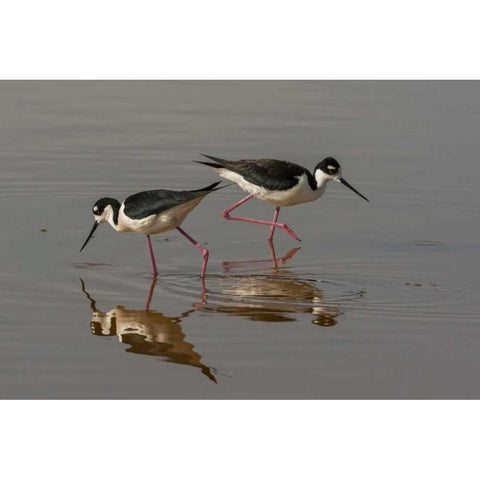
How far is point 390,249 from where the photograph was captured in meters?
11.6

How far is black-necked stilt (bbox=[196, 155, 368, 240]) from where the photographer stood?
40.8ft

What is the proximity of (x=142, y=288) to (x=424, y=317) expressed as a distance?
228 cm

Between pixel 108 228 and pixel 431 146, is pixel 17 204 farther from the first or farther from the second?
pixel 431 146

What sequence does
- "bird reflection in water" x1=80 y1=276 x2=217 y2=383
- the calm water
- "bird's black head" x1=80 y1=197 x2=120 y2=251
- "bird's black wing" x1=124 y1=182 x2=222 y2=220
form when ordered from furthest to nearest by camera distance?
"bird's black head" x1=80 y1=197 x2=120 y2=251 < "bird's black wing" x1=124 y1=182 x2=222 y2=220 < "bird reflection in water" x1=80 y1=276 x2=217 y2=383 < the calm water

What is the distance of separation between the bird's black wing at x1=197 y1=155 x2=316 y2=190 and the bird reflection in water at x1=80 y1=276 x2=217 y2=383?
2.88 metres

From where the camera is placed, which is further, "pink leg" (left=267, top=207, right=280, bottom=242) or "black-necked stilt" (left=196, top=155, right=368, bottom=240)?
"black-necked stilt" (left=196, top=155, right=368, bottom=240)

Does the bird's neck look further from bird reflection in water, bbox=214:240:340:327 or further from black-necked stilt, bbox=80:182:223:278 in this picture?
black-necked stilt, bbox=80:182:223:278

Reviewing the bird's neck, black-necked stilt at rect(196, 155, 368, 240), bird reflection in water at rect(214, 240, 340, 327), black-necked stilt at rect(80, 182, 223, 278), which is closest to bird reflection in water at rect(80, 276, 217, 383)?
bird reflection in water at rect(214, 240, 340, 327)

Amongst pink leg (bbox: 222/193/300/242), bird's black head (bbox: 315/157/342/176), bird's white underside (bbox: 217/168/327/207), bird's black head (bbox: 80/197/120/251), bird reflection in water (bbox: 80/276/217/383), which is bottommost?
bird reflection in water (bbox: 80/276/217/383)

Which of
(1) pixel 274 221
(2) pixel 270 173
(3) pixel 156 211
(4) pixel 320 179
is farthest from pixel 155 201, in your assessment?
(4) pixel 320 179

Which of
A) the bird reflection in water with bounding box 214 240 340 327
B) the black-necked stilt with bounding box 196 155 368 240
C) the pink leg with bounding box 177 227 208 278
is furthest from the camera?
the black-necked stilt with bounding box 196 155 368 240

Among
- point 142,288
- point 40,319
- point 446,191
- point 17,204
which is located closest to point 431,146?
point 446,191

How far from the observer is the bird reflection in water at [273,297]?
9.48 meters

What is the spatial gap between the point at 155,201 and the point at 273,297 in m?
1.38
